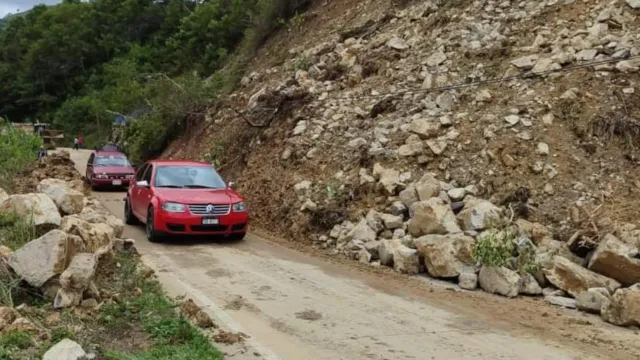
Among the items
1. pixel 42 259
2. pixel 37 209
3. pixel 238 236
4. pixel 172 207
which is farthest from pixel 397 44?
pixel 42 259

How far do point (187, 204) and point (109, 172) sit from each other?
498 inches

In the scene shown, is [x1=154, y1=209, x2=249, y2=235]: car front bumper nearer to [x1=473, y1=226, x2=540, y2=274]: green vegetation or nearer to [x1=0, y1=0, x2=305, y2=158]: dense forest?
[x1=473, y1=226, x2=540, y2=274]: green vegetation

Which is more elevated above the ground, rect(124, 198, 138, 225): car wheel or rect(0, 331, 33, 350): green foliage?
rect(0, 331, 33, 350): green foliage

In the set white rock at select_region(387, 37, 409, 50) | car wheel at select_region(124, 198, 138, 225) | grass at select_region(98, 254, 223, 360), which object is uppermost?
white rock at select_region(387, 37, 409, 50)

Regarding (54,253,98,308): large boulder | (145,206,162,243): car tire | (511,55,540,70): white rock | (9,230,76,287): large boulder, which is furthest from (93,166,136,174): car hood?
(54,253,98,308): large boulder

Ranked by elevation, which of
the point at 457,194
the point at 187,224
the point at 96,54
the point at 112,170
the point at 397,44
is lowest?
the point at 112,170

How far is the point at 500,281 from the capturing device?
868 cm

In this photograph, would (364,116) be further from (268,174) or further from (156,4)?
(156,4)

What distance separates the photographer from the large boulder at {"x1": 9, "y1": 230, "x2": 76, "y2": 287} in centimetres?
673

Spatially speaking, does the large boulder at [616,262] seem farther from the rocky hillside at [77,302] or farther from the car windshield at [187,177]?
the car windshield at [187,177]

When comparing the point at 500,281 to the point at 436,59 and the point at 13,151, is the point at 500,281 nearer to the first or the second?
the point at 436,59

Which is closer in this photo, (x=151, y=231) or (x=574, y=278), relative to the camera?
(x=574, y=278)

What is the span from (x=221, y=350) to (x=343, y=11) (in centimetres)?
1751

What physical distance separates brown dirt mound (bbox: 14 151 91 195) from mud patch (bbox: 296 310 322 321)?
11.4 m
